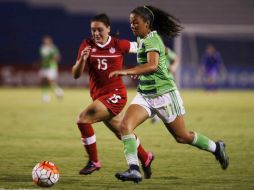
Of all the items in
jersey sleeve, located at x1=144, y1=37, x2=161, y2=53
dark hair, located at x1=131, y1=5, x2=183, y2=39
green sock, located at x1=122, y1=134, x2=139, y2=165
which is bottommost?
green sock, located at x1=122, y1=134, x2=139, y2=165

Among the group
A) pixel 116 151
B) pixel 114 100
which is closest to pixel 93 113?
pixel 114 100

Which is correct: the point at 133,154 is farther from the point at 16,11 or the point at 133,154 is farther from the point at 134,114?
the point at 16,11

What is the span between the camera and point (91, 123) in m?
9.13

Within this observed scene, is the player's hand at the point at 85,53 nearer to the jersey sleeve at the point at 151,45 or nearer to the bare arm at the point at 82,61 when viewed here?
the bare arm at the point at 82,61

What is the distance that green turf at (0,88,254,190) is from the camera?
848 cm

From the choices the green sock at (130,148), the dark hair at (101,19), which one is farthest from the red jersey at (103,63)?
the green sock at (130,148)

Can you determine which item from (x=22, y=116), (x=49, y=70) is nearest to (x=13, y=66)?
(x=49, y=70)

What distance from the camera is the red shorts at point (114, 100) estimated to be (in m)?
9.20

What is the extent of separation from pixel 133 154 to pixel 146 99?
732mm

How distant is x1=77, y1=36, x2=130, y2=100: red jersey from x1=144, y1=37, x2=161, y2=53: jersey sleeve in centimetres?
111

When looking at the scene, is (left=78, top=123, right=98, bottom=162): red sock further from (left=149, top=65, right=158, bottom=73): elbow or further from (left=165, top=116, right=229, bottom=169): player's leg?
(left=149, top=65, right=158, bottom=73): elbow

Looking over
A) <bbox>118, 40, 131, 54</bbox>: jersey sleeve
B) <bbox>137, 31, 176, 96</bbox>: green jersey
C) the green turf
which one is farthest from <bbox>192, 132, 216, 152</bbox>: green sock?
<bbox>118, 40, 131, 54</bbox>: jersey sleeve

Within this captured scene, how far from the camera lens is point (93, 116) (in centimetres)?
909

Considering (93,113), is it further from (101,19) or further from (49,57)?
(49,57)
